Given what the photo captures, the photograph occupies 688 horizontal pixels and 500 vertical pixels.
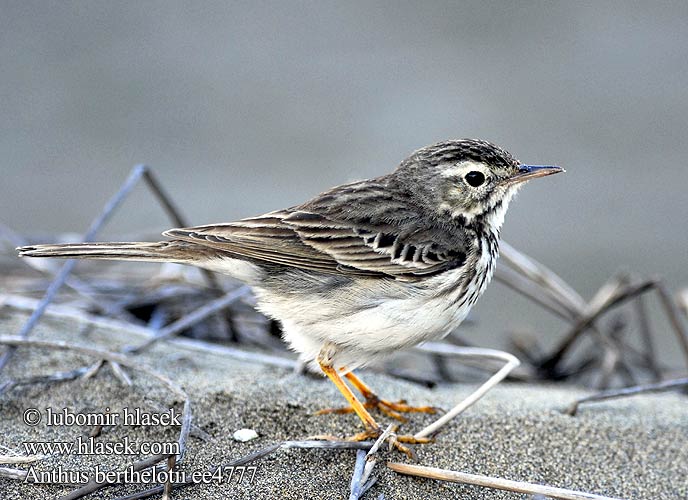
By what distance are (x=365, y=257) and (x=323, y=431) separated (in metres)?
0.90

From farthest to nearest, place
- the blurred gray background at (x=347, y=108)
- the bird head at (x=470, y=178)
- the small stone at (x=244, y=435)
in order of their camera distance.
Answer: the blurred gray background at (x=347, y=108) → the bird head at (x=470, y=178) → the small stone at (x=244, y=435)

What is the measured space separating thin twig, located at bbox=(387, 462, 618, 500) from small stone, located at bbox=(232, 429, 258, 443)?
649mm

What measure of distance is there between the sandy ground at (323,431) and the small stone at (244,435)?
0.08ft

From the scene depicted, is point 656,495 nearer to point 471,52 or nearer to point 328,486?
point 328,486

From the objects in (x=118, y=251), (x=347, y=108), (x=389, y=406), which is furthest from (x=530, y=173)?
(x=347, y=108)

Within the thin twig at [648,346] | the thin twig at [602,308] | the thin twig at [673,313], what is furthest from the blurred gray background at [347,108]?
the thin twig at [673,313]

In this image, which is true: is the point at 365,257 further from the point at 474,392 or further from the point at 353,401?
the point at 474,392

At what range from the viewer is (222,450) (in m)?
4.09

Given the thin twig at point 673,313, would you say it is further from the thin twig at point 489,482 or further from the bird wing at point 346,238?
the thin twig at point 489,482

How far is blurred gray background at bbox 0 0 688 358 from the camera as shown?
9562 mm

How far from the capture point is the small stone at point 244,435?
4188 millimetres

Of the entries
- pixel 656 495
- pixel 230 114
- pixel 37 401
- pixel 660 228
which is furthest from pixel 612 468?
pixel 230 114

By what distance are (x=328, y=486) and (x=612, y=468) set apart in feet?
4.44

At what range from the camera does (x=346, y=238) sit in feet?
15.6
